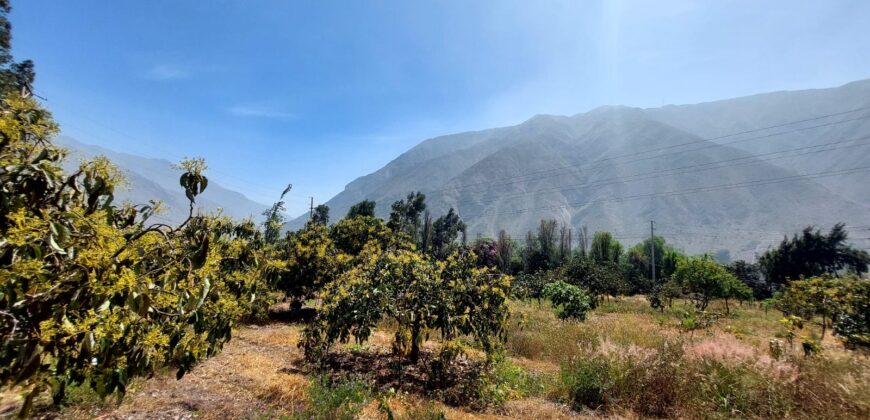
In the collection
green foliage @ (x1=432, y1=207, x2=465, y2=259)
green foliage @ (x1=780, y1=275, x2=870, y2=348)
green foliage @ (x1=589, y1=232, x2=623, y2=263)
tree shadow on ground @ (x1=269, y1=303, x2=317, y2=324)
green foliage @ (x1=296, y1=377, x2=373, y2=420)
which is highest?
green foliage @ (x1=296, y1=377, x2=373, y2=420)

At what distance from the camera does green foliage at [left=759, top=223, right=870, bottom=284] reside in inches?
1791

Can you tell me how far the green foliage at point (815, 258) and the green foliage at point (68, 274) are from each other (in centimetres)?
6273

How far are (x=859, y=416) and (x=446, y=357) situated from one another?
6.02 m

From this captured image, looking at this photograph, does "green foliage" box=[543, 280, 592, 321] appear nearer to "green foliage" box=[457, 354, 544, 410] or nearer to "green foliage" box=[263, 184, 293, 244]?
"green foliage" box=[457, 354, 544, 410]

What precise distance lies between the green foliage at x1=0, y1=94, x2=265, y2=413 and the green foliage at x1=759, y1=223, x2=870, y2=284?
62734 mm

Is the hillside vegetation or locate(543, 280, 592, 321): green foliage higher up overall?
the hillside vegetation

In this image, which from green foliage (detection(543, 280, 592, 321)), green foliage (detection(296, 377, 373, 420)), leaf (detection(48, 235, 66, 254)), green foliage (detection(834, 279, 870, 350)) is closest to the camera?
leaf (detection(48, 235, 66, 254))

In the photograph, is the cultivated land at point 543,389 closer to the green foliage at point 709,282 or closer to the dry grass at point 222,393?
the dry grass at point 222,393

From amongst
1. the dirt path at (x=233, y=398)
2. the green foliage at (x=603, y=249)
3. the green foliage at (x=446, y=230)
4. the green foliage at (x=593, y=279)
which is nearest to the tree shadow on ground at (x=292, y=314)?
the dirt path at (x=233, y=398)

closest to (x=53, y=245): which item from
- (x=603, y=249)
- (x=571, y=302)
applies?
(x=571, y=302)

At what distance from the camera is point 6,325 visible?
1.55 meters

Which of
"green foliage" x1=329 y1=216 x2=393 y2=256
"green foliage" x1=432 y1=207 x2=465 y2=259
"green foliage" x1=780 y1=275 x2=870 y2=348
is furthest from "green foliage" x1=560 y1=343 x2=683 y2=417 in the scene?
"green foliage" x1=432 y1=207 x2=465 y2=259

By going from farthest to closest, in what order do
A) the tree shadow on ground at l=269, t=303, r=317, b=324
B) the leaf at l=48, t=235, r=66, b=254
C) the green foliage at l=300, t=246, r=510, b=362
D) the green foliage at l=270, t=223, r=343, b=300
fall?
the tree shadow on ground at l=269, t=303, r=317, b=324 < the green foliage at l=270, t=223, r=343, b=300 < the green foliage at l=300, t=246, r=510, b=362 < the leaf at l=48, t=235, r=66, b=254

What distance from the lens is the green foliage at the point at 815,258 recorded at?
45.5 meters
